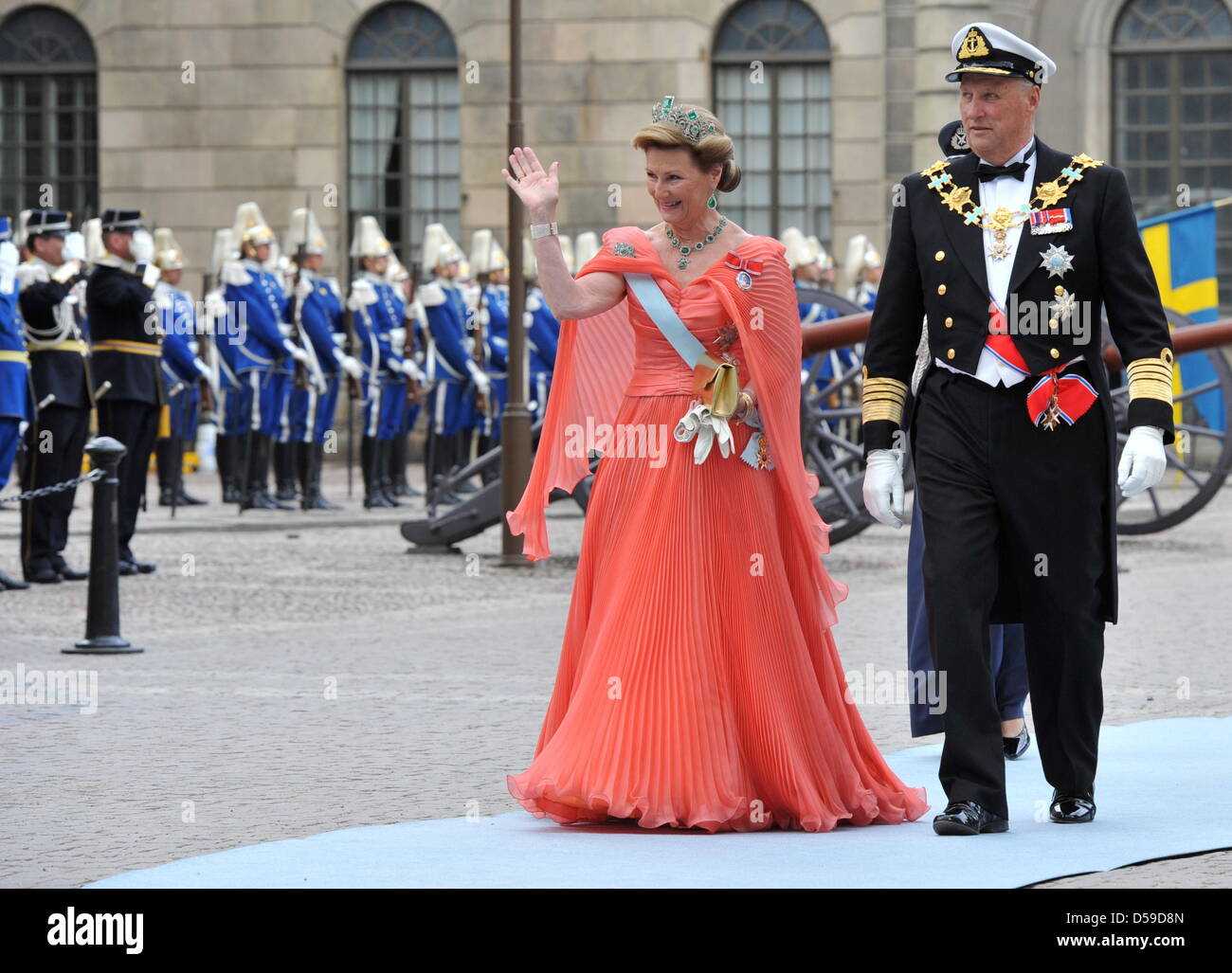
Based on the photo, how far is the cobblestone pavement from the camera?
607 cm

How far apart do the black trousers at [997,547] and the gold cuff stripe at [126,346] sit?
8.50 meters

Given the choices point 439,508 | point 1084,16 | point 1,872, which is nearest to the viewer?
point 1,872

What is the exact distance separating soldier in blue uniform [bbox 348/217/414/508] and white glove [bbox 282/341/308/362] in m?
1.07

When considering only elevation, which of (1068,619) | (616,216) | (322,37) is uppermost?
(322,37)

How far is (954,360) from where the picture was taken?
224 inches

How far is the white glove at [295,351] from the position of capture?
62.3 ft

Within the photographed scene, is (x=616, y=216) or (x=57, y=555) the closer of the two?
(x=57, y=555)

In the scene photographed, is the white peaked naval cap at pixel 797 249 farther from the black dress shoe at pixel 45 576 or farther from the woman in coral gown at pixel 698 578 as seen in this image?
the woman in coral gown at pixel 698 578

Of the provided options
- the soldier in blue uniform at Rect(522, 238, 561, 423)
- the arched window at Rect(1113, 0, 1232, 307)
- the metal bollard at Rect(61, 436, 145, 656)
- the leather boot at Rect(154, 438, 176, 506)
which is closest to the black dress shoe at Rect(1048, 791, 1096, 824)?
the metal bollard at Rect(61, 436, 145, 656)

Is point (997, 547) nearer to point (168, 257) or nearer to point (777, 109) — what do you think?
point (168, 257)

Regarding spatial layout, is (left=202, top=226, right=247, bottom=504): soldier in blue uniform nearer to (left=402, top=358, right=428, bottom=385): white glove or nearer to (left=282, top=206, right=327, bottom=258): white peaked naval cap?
(left=282, top=206, right=327, bottom=258): white peaked naval cap

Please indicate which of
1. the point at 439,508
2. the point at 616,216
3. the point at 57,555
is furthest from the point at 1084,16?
the point at 57,555
